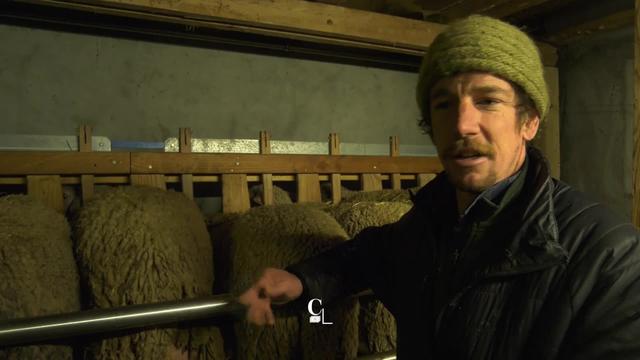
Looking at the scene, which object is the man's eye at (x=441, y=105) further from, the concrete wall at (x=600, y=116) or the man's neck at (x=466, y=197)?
the concrete wall at (x=600, y=116)

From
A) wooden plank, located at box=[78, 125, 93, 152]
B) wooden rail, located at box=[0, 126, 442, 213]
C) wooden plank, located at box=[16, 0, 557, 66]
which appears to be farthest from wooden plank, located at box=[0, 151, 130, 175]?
wooden plank, located at box=[16, 0, 557, 66]

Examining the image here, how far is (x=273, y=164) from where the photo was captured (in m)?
2.31

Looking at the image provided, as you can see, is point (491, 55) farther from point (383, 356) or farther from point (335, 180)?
point (335, 180)

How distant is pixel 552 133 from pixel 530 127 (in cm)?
236

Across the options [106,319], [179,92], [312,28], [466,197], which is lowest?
[106,319]

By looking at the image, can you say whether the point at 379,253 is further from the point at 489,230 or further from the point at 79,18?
the point at 79,18

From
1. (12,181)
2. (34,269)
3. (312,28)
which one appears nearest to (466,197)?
(34,269)

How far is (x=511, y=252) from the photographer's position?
91cm

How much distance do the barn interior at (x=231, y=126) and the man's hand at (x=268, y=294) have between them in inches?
8.2

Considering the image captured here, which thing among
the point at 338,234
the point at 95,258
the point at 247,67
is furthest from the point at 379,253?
the point at 247,67

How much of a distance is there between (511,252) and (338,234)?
738 mm

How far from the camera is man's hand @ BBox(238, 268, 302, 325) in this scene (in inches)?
44.0

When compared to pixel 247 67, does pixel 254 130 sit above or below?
below

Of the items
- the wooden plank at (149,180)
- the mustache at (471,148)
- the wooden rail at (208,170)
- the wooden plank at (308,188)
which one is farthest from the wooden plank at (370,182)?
the mustache at (471,148)
